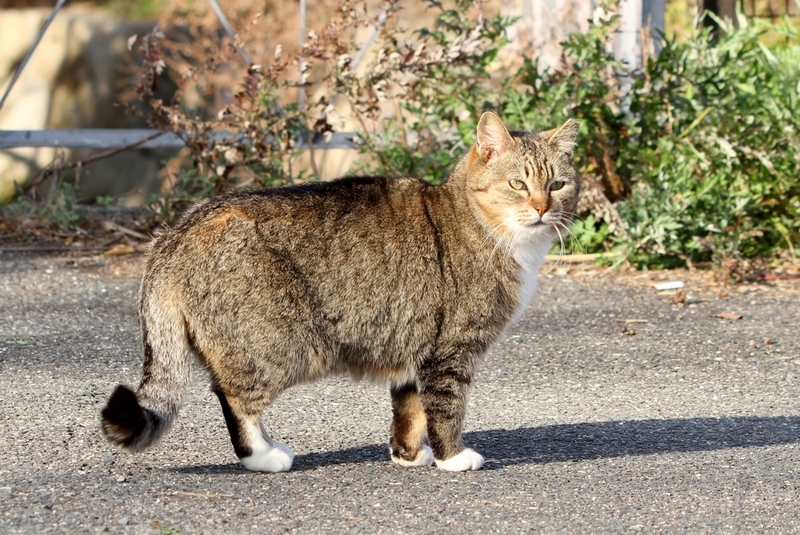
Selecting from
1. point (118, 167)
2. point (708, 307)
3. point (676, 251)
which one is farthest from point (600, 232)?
point (118, 167)

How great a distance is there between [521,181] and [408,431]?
106 cm

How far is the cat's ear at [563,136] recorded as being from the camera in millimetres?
4207

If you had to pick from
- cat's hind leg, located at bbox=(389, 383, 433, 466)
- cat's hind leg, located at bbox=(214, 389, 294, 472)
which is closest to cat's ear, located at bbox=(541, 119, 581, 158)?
cat's hind leg, located at bbox=(389, 383, 433, 466)

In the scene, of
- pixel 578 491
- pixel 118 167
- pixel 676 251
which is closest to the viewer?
pixel 578 491

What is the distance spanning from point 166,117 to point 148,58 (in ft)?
1.40

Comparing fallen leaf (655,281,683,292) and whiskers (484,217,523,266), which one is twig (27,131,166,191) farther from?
whiskers (484,217,523,266)

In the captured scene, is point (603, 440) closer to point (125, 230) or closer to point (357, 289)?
point (357, 289)

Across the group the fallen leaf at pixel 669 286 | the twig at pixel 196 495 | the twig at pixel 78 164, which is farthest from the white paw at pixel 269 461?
the twig at pixel 78 164

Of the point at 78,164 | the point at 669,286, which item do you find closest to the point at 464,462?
the point at 669,286

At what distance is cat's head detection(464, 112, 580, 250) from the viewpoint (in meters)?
4.02

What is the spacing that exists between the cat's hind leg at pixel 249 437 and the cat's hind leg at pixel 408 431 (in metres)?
0.47

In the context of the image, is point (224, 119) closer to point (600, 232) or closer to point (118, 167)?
point (600, 232)

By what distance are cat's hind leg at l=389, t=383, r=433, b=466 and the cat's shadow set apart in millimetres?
106

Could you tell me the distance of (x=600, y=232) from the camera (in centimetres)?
709
